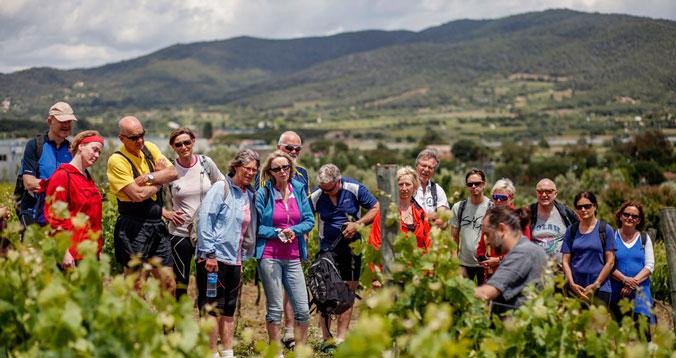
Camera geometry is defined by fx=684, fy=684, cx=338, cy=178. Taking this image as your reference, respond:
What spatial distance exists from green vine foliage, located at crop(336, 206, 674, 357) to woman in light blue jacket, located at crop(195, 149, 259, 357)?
1880 mm

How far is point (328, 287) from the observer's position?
6.07 meters

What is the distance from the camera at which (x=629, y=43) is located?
175 metres

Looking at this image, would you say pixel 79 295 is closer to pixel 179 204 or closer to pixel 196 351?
pixel 196 351

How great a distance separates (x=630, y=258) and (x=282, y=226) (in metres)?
3.06

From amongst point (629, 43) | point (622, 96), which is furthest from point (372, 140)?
point (629, 43)

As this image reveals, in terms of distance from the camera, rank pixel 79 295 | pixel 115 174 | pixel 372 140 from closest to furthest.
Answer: pixel 79 295
pixel 115 174
pixel 372 140

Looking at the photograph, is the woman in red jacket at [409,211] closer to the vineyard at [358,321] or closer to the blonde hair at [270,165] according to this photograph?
the blonde hair at [270,165]

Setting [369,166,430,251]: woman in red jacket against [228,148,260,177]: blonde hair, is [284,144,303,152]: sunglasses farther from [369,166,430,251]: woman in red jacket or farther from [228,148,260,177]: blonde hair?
[369,166,430,251]: woman in red jacket

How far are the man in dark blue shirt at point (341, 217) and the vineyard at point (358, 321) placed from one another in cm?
210

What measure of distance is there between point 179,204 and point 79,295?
287 cm

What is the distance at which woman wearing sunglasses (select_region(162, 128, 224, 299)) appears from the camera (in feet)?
18.7

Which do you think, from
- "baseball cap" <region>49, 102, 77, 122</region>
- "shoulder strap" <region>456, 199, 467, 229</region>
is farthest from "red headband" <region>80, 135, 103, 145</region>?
"shoulder strap" <region>456, 199, 467, 229</region>

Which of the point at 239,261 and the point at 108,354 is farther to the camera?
the point at 239,261

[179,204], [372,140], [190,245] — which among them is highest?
[179,204]
